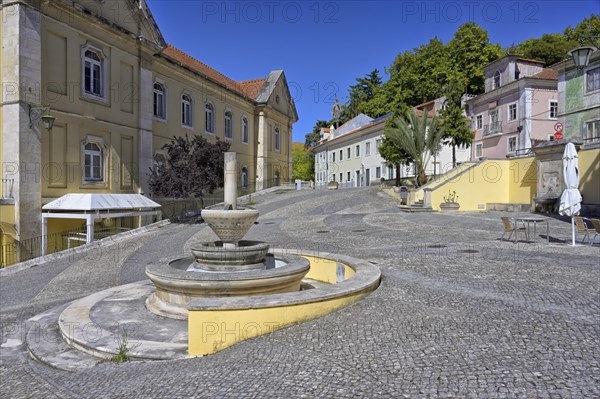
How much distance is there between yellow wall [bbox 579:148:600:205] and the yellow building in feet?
71.6

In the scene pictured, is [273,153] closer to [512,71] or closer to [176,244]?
[512,71]

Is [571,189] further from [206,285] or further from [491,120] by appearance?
[491,120]

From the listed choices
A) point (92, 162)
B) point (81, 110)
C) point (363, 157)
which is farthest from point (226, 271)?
point (363, 157)

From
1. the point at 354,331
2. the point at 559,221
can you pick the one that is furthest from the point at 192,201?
the point at 354,331

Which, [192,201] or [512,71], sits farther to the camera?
[512,71]

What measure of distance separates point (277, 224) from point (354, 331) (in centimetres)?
1485

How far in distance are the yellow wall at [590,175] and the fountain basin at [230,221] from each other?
1877 centimetres

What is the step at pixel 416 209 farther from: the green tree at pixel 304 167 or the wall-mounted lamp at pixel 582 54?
the green tree at pixel 304 167

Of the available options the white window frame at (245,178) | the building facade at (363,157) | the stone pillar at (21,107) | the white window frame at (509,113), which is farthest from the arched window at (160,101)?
the white window frame at (509,113)

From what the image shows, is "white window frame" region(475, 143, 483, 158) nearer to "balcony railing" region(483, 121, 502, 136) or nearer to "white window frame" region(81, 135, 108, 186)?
"balcony railing" region(483, 121, 502, 136)

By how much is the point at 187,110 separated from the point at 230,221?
21.9 metres

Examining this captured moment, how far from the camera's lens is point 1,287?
10.5m

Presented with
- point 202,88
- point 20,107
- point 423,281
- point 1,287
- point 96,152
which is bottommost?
point 1,287

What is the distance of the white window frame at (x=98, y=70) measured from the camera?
1869cm
